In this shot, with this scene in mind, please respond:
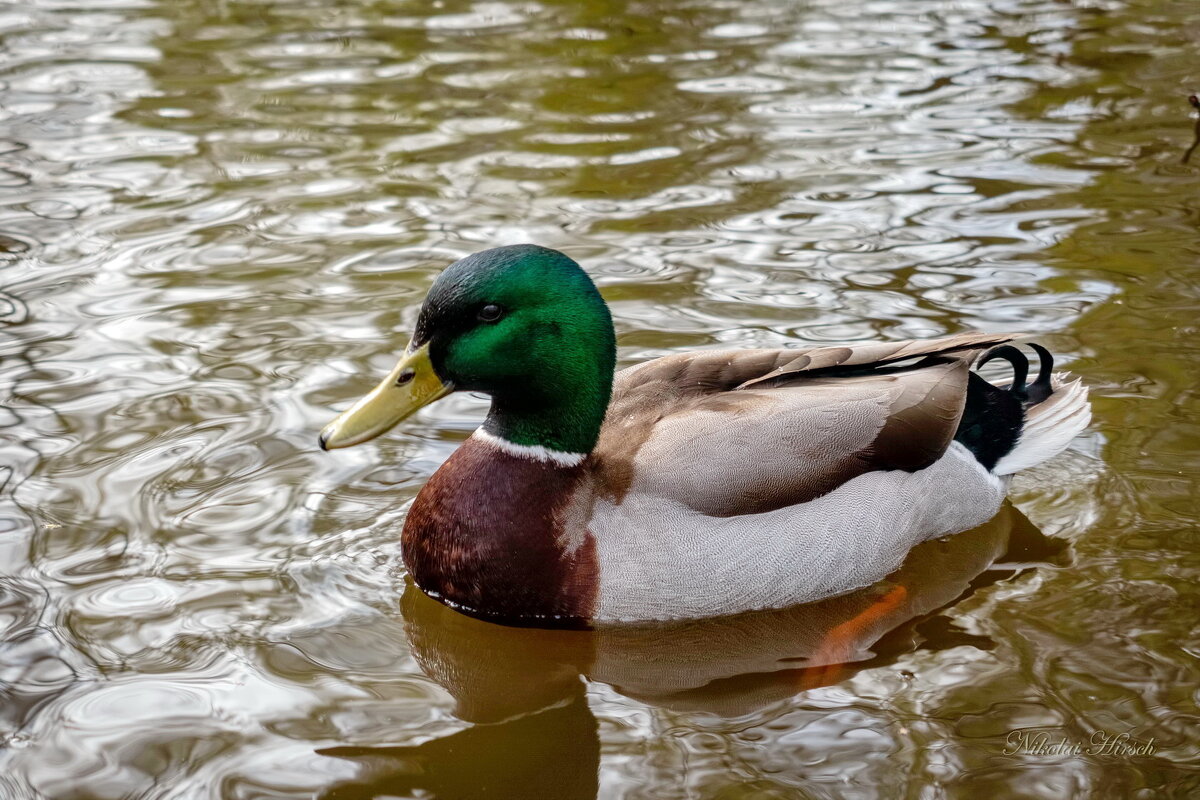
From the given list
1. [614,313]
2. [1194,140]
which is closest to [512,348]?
[614,313]

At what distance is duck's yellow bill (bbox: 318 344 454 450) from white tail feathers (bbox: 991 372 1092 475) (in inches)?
84.5

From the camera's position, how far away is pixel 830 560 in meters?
4.71

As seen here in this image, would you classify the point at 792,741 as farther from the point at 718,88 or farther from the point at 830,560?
the point at 718,88

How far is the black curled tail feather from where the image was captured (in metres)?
5.22

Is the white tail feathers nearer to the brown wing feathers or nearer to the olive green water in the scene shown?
the olive green water

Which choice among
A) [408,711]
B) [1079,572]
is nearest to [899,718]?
[1079,572]

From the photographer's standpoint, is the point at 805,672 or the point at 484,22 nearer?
the point at 805,672

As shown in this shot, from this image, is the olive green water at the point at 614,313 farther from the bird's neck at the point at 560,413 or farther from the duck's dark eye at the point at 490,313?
the duck's dark eye at the point at 490,313

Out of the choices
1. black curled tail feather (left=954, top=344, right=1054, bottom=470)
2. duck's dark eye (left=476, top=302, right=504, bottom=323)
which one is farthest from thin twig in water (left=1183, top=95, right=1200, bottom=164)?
duck's dark eye (left=476, top=302, right=504, bottom=323)

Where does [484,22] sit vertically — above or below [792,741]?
above

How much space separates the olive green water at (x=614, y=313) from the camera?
404cm

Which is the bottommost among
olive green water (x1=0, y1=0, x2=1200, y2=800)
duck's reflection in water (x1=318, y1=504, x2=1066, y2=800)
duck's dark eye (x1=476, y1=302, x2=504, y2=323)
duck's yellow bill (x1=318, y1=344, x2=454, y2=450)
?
duck's reflection in water (x1=318, y1=504, x2=1066, y2=800)

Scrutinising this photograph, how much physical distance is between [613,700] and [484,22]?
771cm

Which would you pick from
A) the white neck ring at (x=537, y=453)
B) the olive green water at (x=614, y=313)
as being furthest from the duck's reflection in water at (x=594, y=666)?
the white neck ring at (x=537, y=453)
